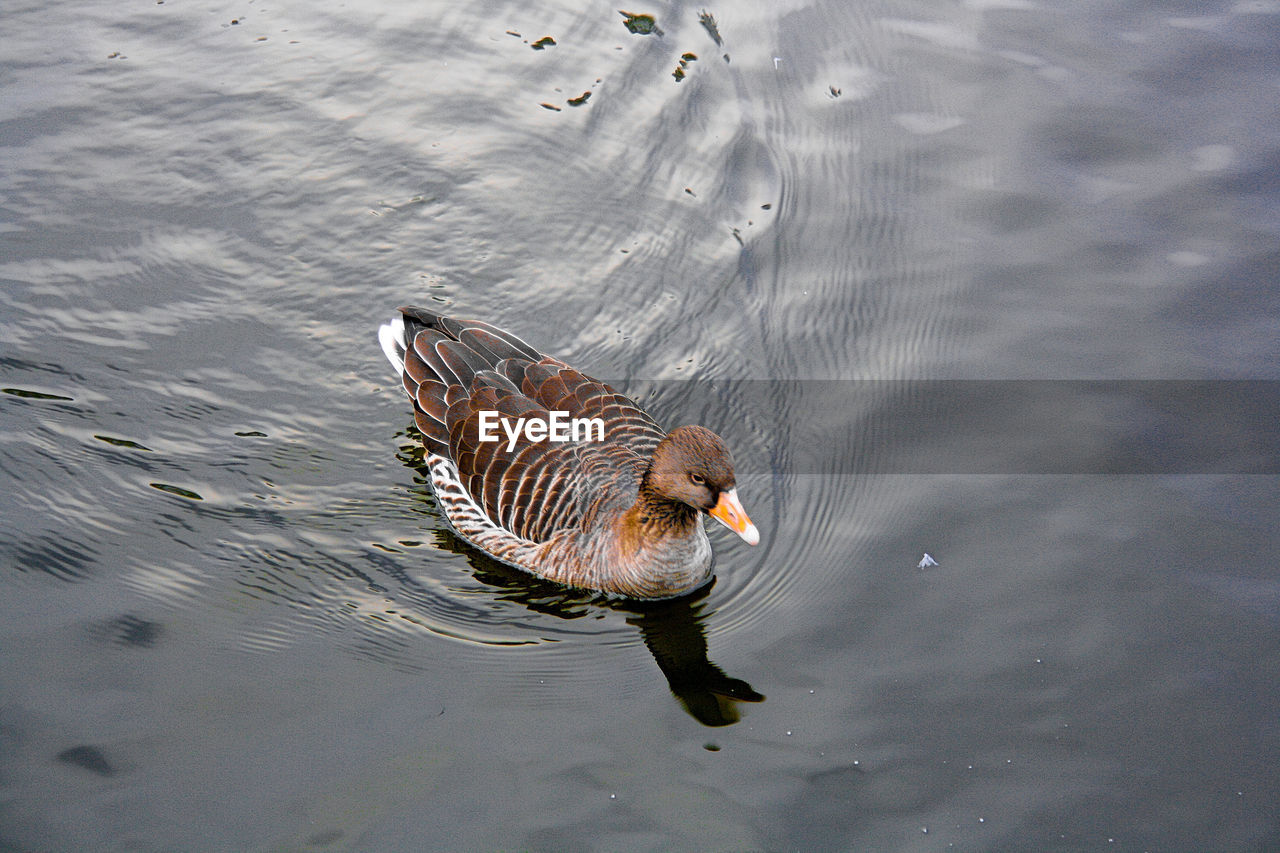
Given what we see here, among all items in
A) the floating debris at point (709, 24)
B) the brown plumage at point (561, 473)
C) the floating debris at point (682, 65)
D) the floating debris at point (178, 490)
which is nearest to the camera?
the brown plumage at point (561, 473)

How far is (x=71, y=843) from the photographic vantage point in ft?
16.5

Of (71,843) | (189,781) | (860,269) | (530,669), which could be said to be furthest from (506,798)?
(860,269)

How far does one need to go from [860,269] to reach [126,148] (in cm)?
648

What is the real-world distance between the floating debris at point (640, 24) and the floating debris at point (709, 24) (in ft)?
1.46

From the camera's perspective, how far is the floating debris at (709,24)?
10562 millimetres

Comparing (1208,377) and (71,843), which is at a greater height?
(1208,377)

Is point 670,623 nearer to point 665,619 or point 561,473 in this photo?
point 665,619

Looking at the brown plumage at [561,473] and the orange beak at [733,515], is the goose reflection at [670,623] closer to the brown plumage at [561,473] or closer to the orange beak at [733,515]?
the brown plumage at [561,473]

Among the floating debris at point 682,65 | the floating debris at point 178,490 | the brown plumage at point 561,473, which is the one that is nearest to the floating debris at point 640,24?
the floating debris at point 682,65

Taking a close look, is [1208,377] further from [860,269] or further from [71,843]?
[71,843]

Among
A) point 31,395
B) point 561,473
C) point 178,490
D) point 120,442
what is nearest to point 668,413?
point 561,473

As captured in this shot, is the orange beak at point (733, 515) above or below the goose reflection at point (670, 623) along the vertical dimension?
above

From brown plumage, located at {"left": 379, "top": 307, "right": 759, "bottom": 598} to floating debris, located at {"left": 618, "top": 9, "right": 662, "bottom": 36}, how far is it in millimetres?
4638

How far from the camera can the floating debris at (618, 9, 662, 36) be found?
1060 centimetres
